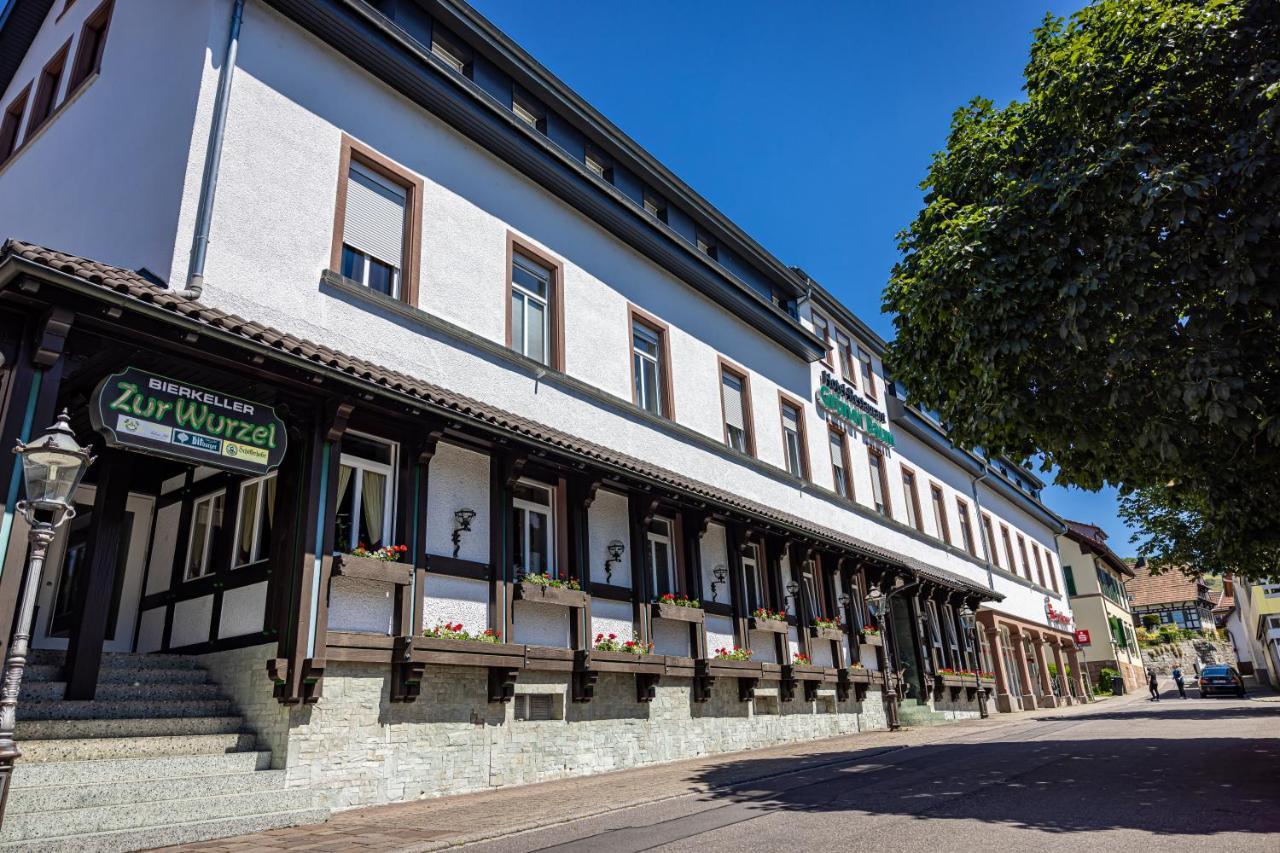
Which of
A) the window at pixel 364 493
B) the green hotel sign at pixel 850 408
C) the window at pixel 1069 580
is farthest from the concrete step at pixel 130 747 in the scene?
the window at pixel 1069 580

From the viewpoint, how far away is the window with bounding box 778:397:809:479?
70.4 feet

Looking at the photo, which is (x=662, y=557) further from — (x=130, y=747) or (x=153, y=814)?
(x=153, y=814)

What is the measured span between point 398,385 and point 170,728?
4.01 metres

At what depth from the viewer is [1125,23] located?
31.6ft

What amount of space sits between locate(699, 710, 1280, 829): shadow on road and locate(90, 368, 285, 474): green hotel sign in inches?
244

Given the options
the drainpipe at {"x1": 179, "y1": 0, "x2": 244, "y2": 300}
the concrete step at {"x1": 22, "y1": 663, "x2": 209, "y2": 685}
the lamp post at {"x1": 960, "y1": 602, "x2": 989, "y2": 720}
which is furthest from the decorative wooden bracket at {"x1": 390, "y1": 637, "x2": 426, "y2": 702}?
the lamp post at {"x1": 960, "y1": 602, "x2": 989, "y2": 720}

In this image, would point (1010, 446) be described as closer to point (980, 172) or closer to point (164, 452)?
point (980, 172)

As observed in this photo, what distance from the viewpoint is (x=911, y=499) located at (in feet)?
93.7

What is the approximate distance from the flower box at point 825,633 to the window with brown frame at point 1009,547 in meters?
21.3

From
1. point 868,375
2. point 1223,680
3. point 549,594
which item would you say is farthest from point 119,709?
point 1223,680

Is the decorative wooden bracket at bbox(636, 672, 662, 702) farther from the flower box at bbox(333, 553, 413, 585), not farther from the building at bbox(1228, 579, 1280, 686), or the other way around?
the building at bbox(1228, 579, 1280, 686)

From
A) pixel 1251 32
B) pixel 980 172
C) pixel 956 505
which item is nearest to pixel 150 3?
pixel 980 172

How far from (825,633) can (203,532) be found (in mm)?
12728

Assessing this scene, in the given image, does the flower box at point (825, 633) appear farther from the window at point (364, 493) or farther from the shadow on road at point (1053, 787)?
the window at point (364, 493)
